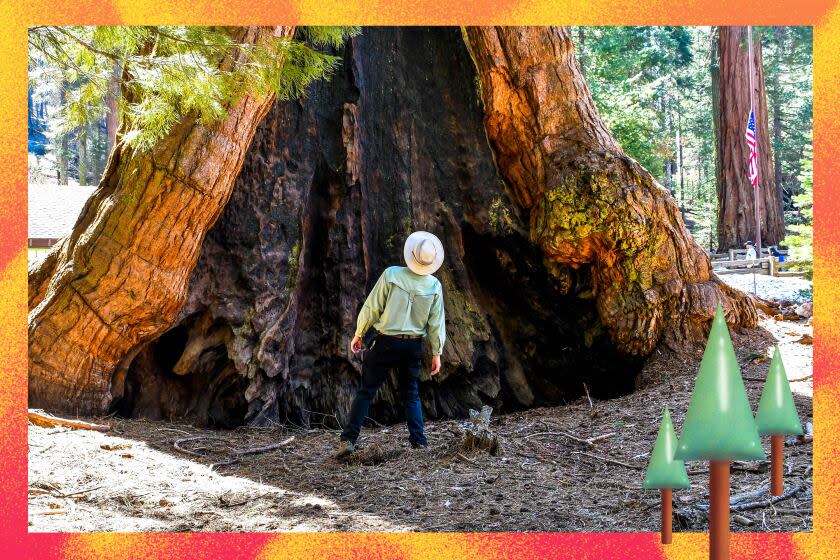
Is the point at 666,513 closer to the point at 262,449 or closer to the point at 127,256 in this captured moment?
the point at 262,449

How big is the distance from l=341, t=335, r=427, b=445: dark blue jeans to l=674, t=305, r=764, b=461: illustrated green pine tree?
9.76 feet

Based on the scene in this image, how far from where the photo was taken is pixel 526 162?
6719 mm

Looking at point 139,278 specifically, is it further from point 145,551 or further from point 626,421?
point 626,421

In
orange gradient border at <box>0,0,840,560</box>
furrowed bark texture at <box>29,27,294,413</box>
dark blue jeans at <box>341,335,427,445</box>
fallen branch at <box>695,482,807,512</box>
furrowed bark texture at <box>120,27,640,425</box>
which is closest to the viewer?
orange gradient border at <box>0,0,840,560</box>

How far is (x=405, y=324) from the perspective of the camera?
4.87 meters

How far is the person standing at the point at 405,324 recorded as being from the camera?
484 cm

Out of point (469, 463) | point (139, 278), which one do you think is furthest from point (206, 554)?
point (139, 278)

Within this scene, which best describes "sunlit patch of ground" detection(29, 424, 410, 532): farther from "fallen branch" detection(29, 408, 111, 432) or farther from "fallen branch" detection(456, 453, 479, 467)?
"fallen branch" detection(456, 453, 479, 467)

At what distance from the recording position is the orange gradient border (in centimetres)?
299

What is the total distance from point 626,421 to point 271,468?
2.43 metres

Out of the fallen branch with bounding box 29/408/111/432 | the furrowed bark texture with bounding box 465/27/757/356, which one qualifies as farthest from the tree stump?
the fallen branch with bounding box 29/408/111/432

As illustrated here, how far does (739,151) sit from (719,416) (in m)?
10.5

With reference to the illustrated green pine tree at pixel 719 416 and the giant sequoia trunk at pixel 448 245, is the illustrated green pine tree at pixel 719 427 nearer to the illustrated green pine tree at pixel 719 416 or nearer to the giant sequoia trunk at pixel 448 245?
the illustrated green pine tree at pixel 719 416

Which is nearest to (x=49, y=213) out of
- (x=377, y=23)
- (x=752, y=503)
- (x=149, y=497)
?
(x=149, y=497)
